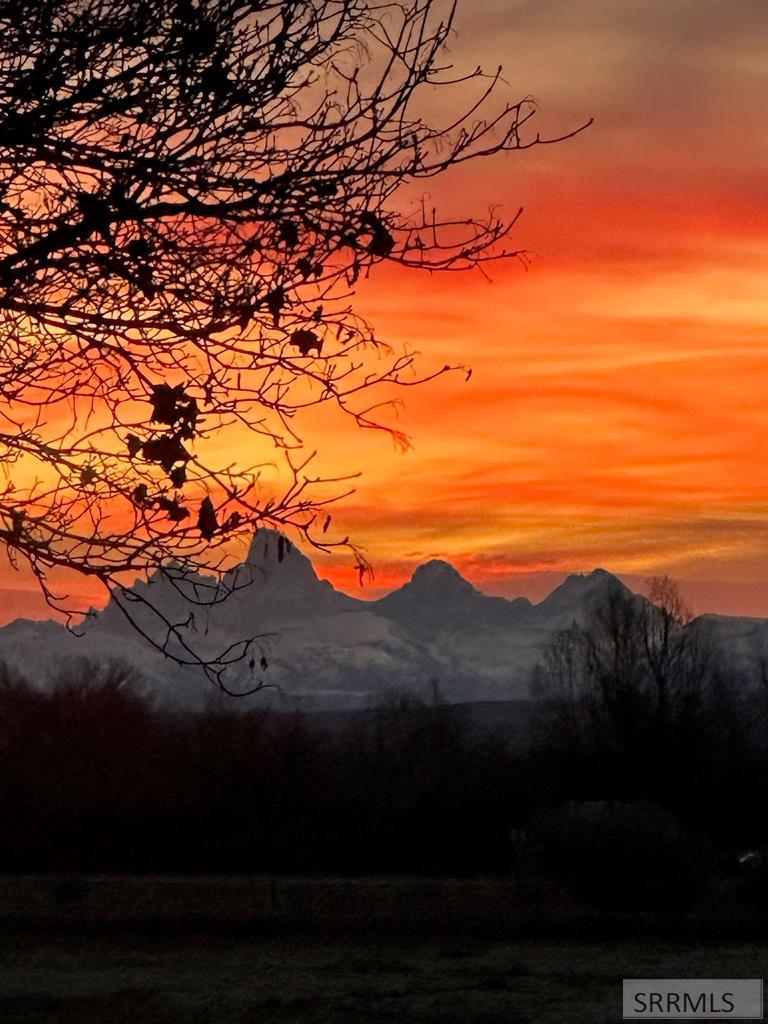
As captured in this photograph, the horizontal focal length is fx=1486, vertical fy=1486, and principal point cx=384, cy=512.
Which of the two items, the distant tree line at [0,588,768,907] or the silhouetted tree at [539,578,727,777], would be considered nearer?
the distant tree line at [0,588,768,907]

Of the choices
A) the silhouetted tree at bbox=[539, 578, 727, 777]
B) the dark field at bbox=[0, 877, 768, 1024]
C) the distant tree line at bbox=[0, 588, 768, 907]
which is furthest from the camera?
the silhouetted tree at bbox=[539, 578, 727, 777]

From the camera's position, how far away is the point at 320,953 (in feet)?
48.8

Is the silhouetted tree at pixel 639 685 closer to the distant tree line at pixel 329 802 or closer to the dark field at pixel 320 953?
the distant tree line at pixel 329 802

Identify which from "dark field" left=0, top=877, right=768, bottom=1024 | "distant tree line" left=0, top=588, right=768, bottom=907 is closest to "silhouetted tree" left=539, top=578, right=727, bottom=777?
"distant tree line" left=0, top=588, right=768, bottom=907

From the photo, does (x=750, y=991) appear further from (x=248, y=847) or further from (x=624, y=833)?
(x=248, y=847)

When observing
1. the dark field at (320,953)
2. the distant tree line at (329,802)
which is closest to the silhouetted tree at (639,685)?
the distant tree line at (329,802)

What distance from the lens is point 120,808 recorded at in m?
29.7

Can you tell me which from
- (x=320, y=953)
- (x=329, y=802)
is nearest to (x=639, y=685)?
(x=329, y=802)

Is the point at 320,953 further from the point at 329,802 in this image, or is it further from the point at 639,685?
the point at 639,685

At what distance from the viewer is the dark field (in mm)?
11508

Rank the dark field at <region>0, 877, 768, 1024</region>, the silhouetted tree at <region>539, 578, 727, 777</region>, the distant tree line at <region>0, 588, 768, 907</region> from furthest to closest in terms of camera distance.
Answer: the silhouetted tree at <region>539, 578, 727, 777</region>, the distant tree line at <region>0, 588, 768, 907</region>, the dark field at <region>0, 877, 768, 1024</region>

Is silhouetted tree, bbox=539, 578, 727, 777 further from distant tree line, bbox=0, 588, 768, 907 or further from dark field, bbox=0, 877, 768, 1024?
dark field, bbox=0, 877, 768, 1024

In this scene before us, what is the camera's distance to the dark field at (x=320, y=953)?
1151 cm

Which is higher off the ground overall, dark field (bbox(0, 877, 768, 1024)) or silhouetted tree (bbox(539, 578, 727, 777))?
silhouetted tree (bbox(539, 578, 727, 777))
